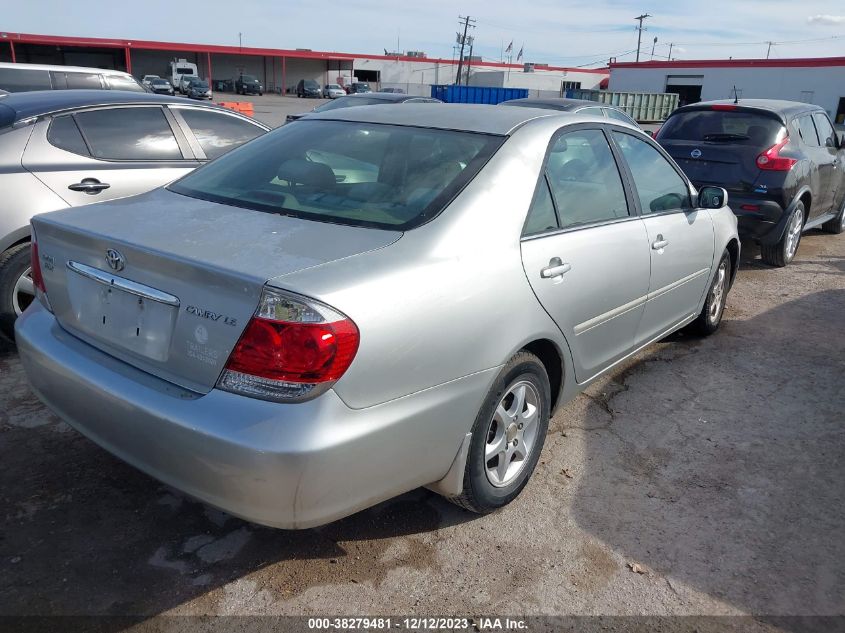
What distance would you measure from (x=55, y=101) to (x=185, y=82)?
47868 mm

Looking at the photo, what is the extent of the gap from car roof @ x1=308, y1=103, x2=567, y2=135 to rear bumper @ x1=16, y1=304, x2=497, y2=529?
1.20 m

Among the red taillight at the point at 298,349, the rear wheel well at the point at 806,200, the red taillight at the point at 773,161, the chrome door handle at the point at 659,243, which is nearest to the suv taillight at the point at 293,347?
the red taillight at the point at 298,349

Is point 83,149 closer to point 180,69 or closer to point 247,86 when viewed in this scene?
point 180,69

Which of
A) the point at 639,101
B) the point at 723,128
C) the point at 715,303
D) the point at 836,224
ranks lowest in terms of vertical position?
the point at 836,224

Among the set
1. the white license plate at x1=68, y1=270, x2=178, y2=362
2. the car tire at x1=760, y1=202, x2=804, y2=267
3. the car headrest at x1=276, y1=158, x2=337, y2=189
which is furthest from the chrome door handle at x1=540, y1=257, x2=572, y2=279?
the car tire at x1=760, y1=202, x2=804, y2=267

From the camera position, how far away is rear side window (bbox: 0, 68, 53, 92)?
37.5ft

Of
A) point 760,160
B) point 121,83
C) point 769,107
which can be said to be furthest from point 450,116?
point 121,83

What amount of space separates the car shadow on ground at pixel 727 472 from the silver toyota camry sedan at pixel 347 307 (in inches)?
18.8

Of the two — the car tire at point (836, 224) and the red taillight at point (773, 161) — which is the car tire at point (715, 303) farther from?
the car tire at point (836, 224)

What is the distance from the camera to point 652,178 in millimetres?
4070

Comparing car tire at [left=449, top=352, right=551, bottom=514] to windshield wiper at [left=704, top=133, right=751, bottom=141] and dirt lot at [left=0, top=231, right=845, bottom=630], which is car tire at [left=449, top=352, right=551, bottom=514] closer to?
dirt lot at [left=0, top=231, right=845, bottom=630]

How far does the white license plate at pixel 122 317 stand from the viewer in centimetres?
229

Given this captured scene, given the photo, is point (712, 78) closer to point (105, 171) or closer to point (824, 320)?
point (824, 320)

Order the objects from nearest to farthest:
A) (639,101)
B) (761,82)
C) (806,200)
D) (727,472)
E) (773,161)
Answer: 1. (727,472)
2. (773,161)
3. (806,200)
4. (639,101)
5. (761,82)
